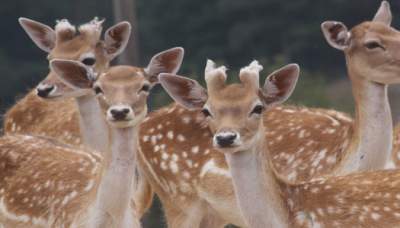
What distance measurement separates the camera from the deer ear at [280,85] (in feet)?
27.5

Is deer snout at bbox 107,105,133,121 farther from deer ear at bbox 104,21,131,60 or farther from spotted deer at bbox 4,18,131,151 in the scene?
deer ear at bbox 104,21,131,60

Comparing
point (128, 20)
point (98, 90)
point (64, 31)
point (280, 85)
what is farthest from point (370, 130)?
point (128, 20)

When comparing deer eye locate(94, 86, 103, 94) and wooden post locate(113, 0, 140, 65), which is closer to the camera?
deer eye locate(94, 86, 103, 94)

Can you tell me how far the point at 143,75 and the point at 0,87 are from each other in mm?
24416

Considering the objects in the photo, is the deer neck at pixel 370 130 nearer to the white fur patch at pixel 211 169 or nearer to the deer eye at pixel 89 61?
the white fur patch at pixel 211 169

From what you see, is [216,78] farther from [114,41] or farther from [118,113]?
[114,41]

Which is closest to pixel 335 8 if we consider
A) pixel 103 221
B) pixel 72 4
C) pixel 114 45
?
pixel 72 4

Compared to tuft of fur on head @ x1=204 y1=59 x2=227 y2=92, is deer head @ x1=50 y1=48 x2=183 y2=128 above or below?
below

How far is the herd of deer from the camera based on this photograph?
809 cm

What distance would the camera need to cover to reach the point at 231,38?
35.2m

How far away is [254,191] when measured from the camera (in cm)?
806

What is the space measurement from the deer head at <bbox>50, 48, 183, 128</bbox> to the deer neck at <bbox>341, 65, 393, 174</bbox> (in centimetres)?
117

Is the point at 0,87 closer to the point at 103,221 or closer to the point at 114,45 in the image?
the point at 114,45

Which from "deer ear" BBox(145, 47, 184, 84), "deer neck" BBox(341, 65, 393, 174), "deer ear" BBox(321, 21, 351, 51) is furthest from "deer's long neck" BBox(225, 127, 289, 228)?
"deer ear" BBox(321, 21, 351, 51)
